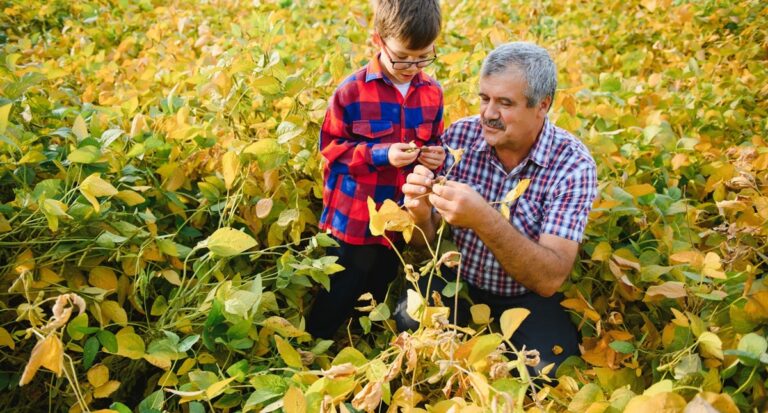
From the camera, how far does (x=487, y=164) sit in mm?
1624

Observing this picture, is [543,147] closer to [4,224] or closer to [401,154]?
[401,154]

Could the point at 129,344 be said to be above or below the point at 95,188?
below

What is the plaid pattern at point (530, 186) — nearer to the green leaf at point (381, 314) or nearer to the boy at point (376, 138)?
the boy at point (376, 138)

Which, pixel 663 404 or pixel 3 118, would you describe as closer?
pixel 663 404

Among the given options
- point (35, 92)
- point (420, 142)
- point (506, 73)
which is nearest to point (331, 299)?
point (420, 142)

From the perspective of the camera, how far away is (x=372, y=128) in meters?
1.48

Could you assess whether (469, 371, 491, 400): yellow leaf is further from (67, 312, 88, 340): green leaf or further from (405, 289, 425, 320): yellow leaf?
(67, 312, 88, 340): green leaf

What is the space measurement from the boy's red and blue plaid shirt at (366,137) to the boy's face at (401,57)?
0.11 feet

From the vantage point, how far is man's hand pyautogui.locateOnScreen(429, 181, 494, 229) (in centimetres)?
126

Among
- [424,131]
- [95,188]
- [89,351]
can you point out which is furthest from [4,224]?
[424,131]

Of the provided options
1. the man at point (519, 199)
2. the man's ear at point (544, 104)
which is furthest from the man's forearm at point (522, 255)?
the man's ear at point (544, 104)

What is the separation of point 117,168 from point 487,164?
970 mm

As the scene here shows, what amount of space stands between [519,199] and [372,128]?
0.43 meters

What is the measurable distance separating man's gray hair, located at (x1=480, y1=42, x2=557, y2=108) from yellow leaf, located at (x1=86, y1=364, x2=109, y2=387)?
1095 millimetres
